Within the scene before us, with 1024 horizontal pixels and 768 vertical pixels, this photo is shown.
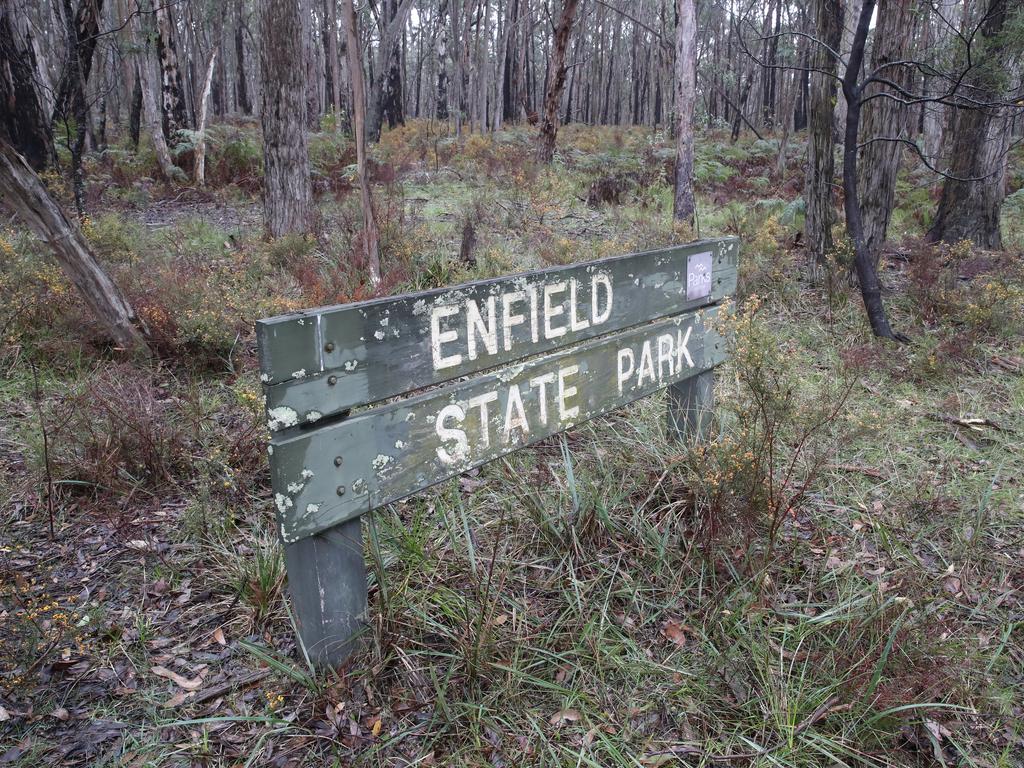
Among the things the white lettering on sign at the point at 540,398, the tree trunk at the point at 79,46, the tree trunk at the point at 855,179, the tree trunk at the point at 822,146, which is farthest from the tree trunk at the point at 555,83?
the white lettering on sign at the point at 540,398

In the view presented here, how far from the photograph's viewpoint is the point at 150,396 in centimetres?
369

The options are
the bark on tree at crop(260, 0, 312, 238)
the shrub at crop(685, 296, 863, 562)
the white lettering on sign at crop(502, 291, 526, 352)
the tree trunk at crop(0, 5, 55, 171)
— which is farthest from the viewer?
the tree trunk at crop(0, 5, 55, 171)

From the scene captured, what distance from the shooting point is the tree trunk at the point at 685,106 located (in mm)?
10094

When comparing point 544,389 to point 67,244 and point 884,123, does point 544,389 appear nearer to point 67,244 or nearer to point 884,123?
point 67,244

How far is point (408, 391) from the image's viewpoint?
2104 millimetres

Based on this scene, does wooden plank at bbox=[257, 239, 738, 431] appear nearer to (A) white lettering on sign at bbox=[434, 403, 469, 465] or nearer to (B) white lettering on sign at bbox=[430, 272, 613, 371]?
(B) white lettering on sign at bbox=[430, 272, 613, 371]

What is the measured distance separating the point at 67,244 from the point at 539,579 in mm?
3640

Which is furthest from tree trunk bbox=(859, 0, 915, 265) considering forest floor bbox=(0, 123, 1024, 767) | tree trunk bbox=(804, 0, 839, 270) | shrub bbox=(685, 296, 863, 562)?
shrub bbox=(685, 296, 863, 562)

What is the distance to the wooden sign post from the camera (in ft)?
6.10

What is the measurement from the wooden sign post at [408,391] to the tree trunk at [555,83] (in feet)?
39.0

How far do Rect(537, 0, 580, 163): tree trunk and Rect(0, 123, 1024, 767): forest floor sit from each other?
1018 centimetres

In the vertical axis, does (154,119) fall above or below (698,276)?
→ above

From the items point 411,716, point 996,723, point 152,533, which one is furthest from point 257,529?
point 996,723

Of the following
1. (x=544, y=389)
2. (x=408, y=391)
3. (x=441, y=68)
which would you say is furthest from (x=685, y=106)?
(x=441, y=68)
